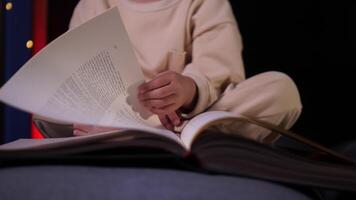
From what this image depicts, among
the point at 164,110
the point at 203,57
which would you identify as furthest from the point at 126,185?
the point at 203,57

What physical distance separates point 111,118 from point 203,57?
44cm

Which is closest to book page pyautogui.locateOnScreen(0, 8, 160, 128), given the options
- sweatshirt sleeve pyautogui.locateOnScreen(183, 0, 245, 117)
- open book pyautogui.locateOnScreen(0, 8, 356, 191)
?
open book pyautogui.locateOnScreen(0, 8, 356, 191)

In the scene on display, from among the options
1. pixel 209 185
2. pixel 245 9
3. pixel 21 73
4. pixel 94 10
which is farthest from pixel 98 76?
pixel 245 9

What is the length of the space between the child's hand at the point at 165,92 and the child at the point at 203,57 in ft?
0.14

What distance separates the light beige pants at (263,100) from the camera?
79 cm

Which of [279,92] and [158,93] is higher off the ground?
[158,93]

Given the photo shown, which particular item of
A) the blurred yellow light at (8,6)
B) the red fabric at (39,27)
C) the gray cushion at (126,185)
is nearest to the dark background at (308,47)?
the red fabric at (39,27)

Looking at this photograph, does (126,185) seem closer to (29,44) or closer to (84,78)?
(84,78)

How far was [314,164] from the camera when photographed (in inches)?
18.4

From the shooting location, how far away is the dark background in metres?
1.06

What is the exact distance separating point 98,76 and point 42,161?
136mm

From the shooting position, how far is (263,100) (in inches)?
31.1

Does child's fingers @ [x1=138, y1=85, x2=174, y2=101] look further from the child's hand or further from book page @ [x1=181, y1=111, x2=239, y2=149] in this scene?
book page @ [x1=181, y1=111, x2=239, y2=149]

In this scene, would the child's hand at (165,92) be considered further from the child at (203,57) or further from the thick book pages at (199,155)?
the thick book pages at (199,155)
